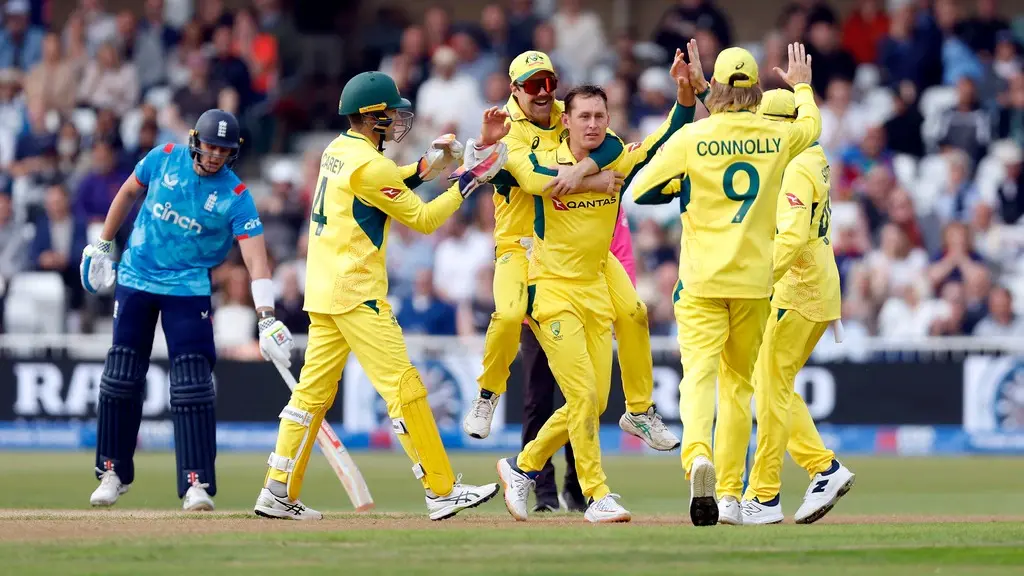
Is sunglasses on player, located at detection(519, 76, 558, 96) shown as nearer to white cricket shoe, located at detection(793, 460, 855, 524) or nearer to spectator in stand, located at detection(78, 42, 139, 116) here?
white cricket shoe, located at detection(793, 460, 855, 524)

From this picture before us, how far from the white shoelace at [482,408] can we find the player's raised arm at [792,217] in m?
1.98

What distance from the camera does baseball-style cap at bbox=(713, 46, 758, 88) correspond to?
948 cm

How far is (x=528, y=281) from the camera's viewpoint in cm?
1009

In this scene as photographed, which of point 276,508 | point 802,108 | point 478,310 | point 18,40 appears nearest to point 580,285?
point 802,108

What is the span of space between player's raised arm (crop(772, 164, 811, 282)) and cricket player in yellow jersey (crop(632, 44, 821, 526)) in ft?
0.60

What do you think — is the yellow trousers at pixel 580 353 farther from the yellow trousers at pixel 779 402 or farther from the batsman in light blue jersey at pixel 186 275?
the batsman in light blue jersey at pixel 186 275

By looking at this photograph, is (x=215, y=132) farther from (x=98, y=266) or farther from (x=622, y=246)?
(x=622, y=246)

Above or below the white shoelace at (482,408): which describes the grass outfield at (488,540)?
below

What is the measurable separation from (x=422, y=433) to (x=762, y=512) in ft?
6.72

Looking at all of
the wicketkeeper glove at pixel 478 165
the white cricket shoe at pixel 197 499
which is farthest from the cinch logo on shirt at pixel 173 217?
the wicketkeeper glove at pixel 478 165

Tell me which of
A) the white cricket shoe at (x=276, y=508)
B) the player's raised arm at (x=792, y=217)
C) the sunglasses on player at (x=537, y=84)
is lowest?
the white cricket shoe at (x=276, y=508)

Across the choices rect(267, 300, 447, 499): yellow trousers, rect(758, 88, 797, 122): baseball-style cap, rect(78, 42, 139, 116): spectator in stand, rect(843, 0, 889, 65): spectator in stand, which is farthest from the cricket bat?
rect(843, 0, 889, 65): spectator in stand

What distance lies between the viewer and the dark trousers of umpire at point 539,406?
37.2ft

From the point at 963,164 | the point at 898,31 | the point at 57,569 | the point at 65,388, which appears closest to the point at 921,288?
the point at 963,164
